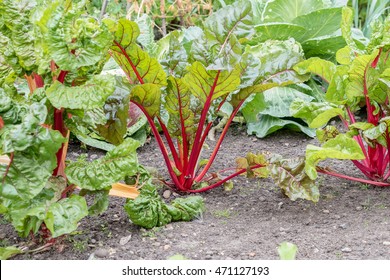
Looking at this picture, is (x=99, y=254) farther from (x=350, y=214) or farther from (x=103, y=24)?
(x=350, y=214)

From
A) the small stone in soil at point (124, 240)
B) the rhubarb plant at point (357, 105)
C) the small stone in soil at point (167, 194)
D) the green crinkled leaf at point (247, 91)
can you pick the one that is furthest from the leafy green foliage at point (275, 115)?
the small stone in soil at point (124, 240)

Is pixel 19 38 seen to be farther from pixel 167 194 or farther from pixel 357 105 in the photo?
pixel 357 105

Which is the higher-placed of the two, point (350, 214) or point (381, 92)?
point (381, 92)

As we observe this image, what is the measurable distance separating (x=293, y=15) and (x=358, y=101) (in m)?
1.09

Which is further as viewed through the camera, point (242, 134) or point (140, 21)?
point (242, 134)

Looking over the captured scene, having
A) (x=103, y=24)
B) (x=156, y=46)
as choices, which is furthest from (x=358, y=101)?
(x=103, y=24)

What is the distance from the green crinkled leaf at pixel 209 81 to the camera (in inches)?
96.3

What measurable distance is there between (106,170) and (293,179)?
756mm

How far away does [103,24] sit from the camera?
2109 millimetres

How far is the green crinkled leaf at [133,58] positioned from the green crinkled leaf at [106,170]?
1.45ft

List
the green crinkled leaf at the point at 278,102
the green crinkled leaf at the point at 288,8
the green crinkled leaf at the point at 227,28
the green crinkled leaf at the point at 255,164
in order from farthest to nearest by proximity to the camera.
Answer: the green crinkled leaf at the point at 288,8 → the green crinkled leaf at the point at 278,102 → the green crinkled leaf at the point at 255,164 → the green crinkled leaf at the point at 227,28

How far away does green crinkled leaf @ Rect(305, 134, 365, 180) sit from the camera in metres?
2.37

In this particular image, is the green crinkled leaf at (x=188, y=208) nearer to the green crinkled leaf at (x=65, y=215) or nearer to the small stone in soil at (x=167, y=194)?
the small stone in soil at (x=167, y=194)

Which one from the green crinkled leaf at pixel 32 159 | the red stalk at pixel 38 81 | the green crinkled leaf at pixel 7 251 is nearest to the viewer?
the green crinkled leaf at pixel 32 159
